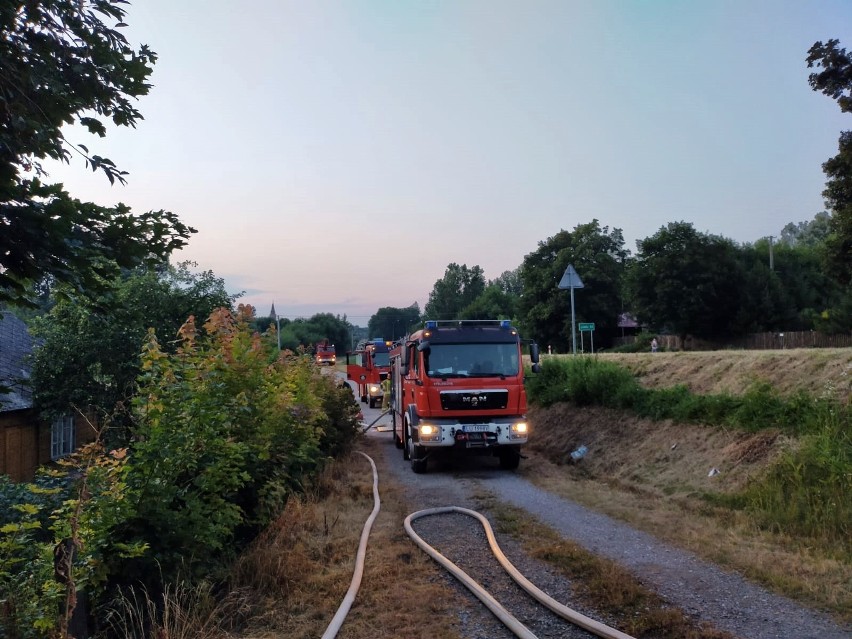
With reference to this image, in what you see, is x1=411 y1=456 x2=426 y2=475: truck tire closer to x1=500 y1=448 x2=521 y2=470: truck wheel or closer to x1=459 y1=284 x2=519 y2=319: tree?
x1=500 y1=448 x2=521 y2=470: truck wheel

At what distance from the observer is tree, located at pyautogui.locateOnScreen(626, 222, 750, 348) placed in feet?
147

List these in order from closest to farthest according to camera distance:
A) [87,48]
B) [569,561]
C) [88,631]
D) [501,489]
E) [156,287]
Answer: [87,48] < [88,631] < [569,561] < [501,489] < [156,287]

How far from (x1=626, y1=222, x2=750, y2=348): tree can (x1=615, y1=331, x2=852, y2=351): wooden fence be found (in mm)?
734

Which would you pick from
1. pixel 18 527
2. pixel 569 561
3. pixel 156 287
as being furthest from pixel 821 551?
pixel 156 287

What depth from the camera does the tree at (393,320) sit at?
12631cm

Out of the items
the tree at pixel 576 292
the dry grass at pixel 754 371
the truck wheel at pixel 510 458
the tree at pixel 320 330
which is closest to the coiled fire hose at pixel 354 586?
the truck wheel at pixel 510 458

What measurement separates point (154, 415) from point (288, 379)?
5.22m

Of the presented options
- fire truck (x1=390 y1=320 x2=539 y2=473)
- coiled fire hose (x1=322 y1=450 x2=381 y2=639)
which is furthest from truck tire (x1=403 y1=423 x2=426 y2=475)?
coiled fire hose (x1=322 y1=450 x2=381 y2=639)

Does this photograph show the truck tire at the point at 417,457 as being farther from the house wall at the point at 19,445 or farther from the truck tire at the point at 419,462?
the house wall at the point at 19,445

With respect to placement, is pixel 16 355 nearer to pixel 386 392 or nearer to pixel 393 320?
pixel 386 392

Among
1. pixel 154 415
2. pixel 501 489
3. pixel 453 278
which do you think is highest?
pixel 453 278

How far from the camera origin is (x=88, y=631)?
5488mm

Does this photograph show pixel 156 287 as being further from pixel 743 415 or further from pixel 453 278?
pixel 453 278

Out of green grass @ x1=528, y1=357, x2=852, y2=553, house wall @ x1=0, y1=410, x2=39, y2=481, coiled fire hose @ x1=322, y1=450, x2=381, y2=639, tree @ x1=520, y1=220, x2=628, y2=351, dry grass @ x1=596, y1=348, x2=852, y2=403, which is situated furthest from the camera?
tree @ x1=520, y1=220, x2=628, y2=351
